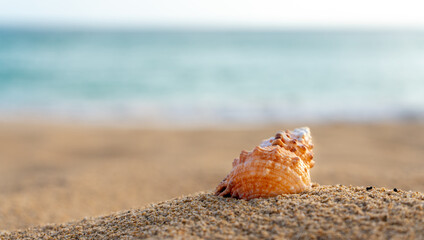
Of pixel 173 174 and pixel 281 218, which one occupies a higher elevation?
pixel 173 174

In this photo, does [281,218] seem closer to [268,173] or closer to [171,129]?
[268,173]

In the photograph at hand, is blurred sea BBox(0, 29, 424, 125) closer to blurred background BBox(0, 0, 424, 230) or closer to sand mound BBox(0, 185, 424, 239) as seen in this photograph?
blurred background BBox(0, 0, 424, 230)

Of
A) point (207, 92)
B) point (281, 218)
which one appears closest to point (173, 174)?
point (281, 218)

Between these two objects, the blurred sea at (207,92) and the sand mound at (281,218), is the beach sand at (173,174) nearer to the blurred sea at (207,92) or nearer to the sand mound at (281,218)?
the sand mound at (281,218)

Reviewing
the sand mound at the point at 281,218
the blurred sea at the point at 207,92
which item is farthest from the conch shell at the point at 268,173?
the blurred sea at the point at 207,92

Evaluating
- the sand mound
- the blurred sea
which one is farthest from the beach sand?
the blurred sea

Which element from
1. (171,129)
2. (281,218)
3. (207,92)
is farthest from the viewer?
(207,92)

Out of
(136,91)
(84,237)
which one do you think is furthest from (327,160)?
(136,91)

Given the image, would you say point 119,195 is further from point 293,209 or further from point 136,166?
point 293,209
